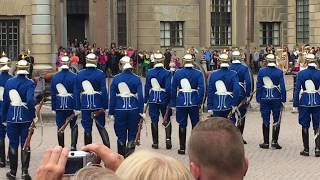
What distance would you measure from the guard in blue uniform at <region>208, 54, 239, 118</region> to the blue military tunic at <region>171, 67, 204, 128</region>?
231 millimetres

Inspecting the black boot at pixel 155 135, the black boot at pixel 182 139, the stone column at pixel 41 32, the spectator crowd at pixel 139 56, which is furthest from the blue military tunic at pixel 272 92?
the spectator crowd at pixel 139 56

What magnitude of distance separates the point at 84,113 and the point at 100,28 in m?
27.4

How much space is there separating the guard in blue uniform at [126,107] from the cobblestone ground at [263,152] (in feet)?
3.63

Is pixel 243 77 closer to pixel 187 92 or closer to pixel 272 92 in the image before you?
pixel 272 92

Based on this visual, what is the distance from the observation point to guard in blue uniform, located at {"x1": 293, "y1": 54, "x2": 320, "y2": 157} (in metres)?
13.8

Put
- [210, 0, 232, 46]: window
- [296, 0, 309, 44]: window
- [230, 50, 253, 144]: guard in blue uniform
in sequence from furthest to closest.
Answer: [210, 0, 232, 46]: window, [296, 0, 309, 44]: window, [230, 50, 253, 144]: guard in blue uniform

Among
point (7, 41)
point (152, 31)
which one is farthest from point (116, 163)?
point (152, 31)

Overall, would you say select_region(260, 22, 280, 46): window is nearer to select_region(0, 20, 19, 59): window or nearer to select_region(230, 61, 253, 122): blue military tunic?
select_region(0, 20, 19, 59): window

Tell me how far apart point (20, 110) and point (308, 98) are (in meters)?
5.34

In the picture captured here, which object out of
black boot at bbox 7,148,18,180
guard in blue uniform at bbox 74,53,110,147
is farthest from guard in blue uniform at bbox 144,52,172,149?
black boot at bbox 7,148,18,180

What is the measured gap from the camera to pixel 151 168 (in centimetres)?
342

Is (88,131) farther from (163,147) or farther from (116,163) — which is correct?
(116,163)

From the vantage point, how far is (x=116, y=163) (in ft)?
13.6

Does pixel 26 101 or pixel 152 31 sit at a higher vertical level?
pixel 152 31
